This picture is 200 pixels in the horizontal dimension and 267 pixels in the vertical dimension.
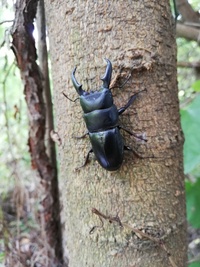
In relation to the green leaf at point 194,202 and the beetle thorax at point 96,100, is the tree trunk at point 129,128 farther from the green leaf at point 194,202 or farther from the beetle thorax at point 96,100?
the green leaf at point 194,202

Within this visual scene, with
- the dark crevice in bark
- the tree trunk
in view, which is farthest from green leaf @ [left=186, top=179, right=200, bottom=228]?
the tree trunk

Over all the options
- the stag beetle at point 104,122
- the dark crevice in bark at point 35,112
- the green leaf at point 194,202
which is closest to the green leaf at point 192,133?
the green leaf at point 194,202

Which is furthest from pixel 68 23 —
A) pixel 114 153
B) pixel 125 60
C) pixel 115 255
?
pixel 115 255

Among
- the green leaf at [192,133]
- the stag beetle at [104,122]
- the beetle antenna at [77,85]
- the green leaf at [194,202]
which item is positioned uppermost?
the beetle antenna at [77,85]

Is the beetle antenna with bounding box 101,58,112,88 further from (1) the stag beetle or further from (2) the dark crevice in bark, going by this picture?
(2) the dark crevice in bark

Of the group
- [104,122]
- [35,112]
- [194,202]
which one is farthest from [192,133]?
[104,122]

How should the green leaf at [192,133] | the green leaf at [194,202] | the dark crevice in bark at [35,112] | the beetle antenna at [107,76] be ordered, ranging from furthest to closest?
the green leaf at [194,202] → the green leaf at [192,133] → the dark crevice in bark at [35,112] → the beetle antenna at [107,76]

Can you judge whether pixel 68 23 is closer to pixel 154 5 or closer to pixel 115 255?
pixel 154 5
